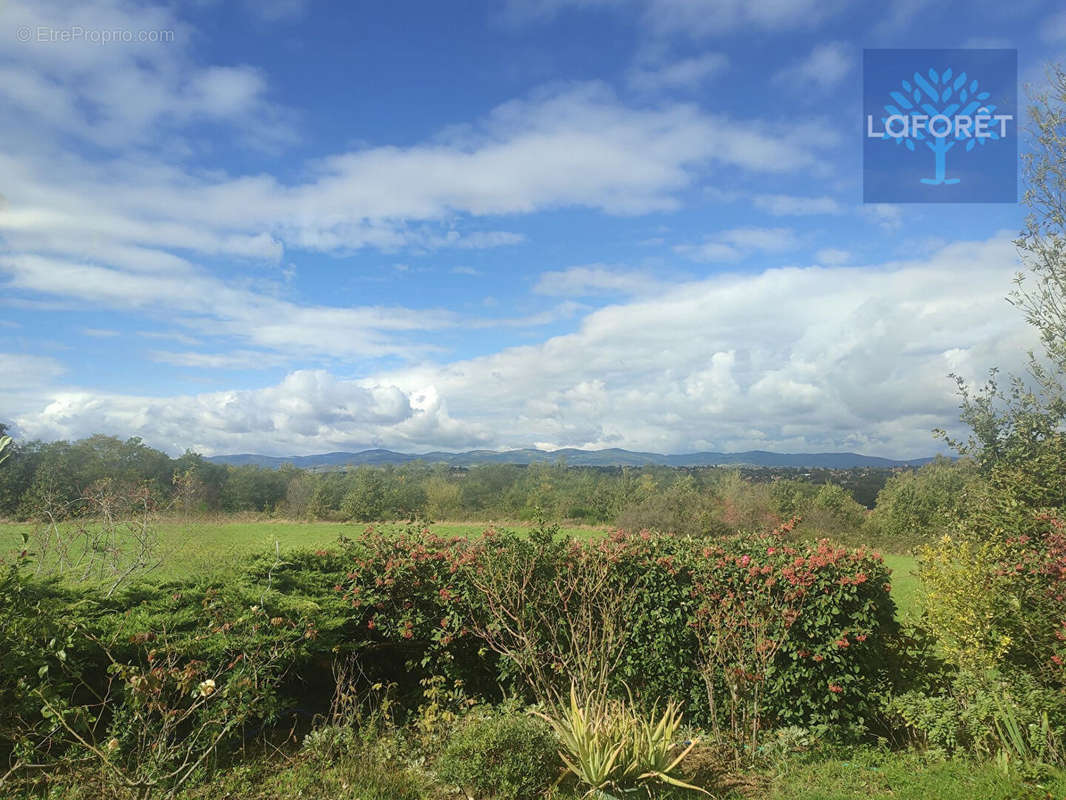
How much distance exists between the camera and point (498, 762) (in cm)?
454

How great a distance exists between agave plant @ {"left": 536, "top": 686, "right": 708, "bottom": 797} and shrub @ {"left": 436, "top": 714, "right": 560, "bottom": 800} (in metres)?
0.22

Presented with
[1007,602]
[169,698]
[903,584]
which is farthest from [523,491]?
[169,698]

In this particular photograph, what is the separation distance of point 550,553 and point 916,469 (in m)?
36.7

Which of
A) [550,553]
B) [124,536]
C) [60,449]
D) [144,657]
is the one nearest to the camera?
[144,657]

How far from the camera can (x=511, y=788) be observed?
4.41 metres

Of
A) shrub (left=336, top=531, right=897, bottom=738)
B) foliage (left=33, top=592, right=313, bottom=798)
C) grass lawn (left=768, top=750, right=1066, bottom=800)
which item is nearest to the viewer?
foliage (left=33, top=592, right=313, bottom=798)

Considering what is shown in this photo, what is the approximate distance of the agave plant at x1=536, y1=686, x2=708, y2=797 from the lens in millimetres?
4473

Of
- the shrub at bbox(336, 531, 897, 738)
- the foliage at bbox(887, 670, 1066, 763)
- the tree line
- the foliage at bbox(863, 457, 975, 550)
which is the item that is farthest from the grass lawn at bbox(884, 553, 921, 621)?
the shrub at bbox(336, 531, 897, 738)

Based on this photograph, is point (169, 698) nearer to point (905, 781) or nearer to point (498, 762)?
point (498, 762)

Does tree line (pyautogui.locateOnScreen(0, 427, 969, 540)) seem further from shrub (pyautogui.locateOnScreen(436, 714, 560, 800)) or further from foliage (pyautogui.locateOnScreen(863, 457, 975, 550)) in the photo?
shrub (pyautogui.locateOnScreen(436, 714, 560, 800))

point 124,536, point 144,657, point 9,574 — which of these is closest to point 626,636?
point 144,657

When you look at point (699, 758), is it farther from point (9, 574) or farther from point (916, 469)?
point (916, 469)

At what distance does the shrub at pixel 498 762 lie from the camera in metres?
4.45

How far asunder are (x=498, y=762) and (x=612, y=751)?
867mm
